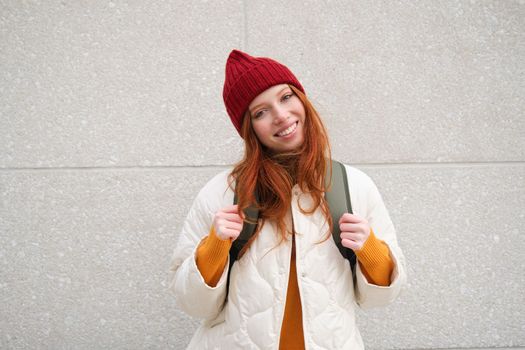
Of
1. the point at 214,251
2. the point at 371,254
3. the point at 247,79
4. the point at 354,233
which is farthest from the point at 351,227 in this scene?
the point at 247,79

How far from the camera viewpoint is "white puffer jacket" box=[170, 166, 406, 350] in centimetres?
128

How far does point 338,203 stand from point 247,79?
0.61 meters

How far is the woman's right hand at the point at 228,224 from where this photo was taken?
4.13ft

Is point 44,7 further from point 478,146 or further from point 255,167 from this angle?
point 478,146

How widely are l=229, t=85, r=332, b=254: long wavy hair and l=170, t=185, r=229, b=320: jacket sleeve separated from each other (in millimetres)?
164

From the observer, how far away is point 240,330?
1.32 metres

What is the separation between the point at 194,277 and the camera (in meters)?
1.29

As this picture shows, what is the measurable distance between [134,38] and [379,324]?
234cm

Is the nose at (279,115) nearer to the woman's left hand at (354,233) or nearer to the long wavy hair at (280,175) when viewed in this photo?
the long wavy hair at (280,175)

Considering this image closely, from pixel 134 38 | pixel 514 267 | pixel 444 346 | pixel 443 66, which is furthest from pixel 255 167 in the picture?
pixel 514 267

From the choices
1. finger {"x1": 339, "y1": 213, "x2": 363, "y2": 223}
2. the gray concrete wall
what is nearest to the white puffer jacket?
finger {"x1": 339, "y1": 213, "x2": 363, "y2": 223}

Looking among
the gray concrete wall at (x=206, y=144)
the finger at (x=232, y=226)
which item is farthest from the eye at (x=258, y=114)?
the gray concrete wall at (x=206, y=144)

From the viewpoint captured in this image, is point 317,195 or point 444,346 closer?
point 317,195

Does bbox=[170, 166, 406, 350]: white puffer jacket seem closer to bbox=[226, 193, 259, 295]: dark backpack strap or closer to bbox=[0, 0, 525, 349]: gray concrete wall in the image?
bbox=[226, 193, 259, 295]: dark backpack strap
